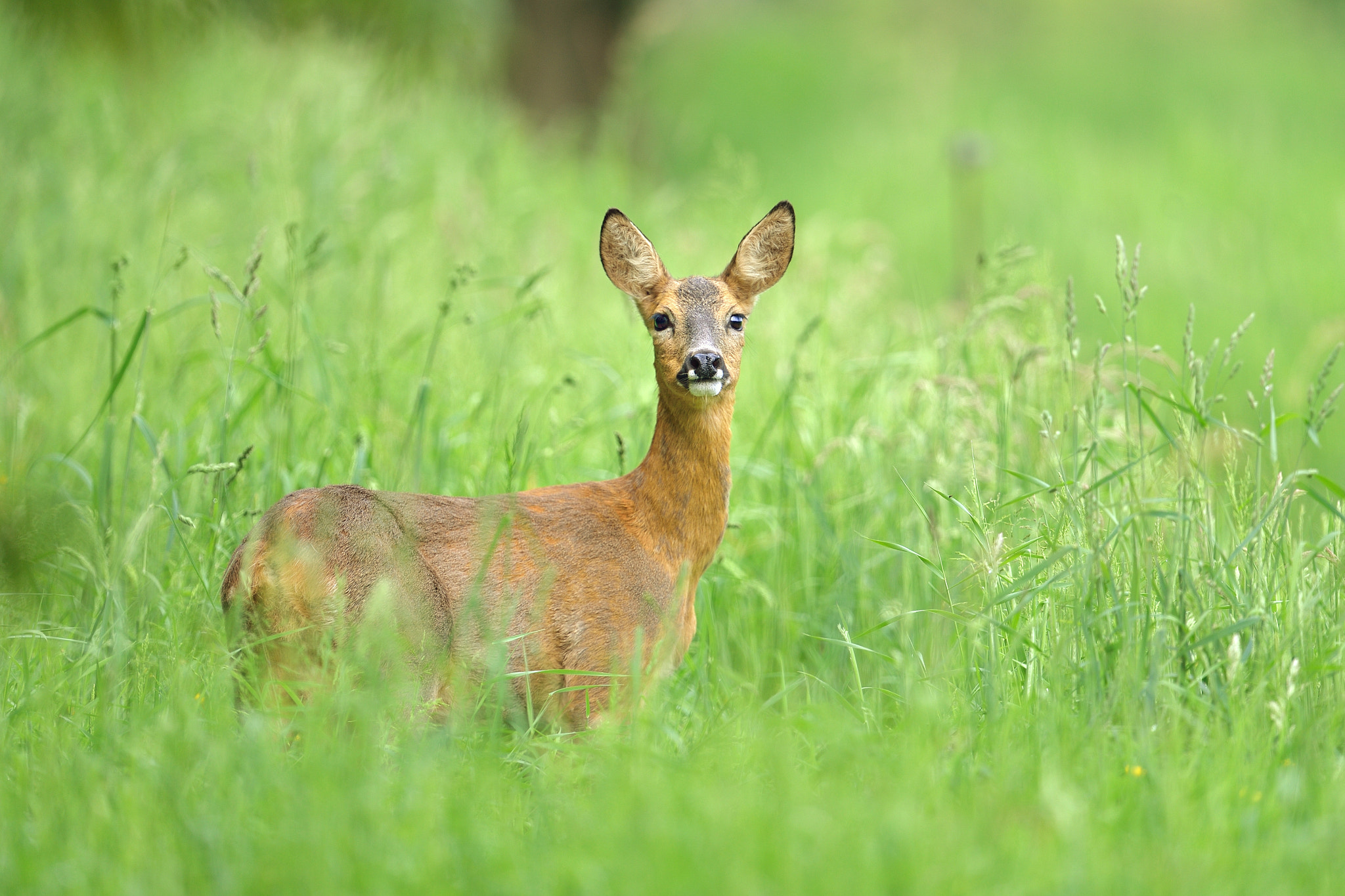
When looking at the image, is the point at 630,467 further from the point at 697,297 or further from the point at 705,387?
the point at 705,387

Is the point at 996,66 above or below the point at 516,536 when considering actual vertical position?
above

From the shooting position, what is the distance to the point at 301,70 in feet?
29.2

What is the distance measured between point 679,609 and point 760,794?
34.3 inches

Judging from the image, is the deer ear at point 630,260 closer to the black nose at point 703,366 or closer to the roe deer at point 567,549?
the roe deer at point 567,549

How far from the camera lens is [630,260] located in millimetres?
3576

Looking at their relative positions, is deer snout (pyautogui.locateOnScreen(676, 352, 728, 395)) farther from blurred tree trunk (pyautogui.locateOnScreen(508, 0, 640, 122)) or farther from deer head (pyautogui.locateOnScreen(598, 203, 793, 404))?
blurred tree trunk (pyautogui.locateOnScreen(508, 0, 640, 122))

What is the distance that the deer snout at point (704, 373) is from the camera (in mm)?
3186

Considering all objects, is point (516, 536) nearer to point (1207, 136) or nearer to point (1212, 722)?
point (1212, 722)

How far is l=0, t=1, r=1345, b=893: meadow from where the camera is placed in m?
2.11

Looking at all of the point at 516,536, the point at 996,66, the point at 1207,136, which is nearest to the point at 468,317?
the point at 516,536

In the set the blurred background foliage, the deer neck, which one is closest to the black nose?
the deer neck

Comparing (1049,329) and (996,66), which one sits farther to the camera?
(996,66)

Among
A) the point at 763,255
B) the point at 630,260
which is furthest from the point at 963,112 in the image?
the point at 630,260

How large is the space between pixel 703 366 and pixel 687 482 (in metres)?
0.36
